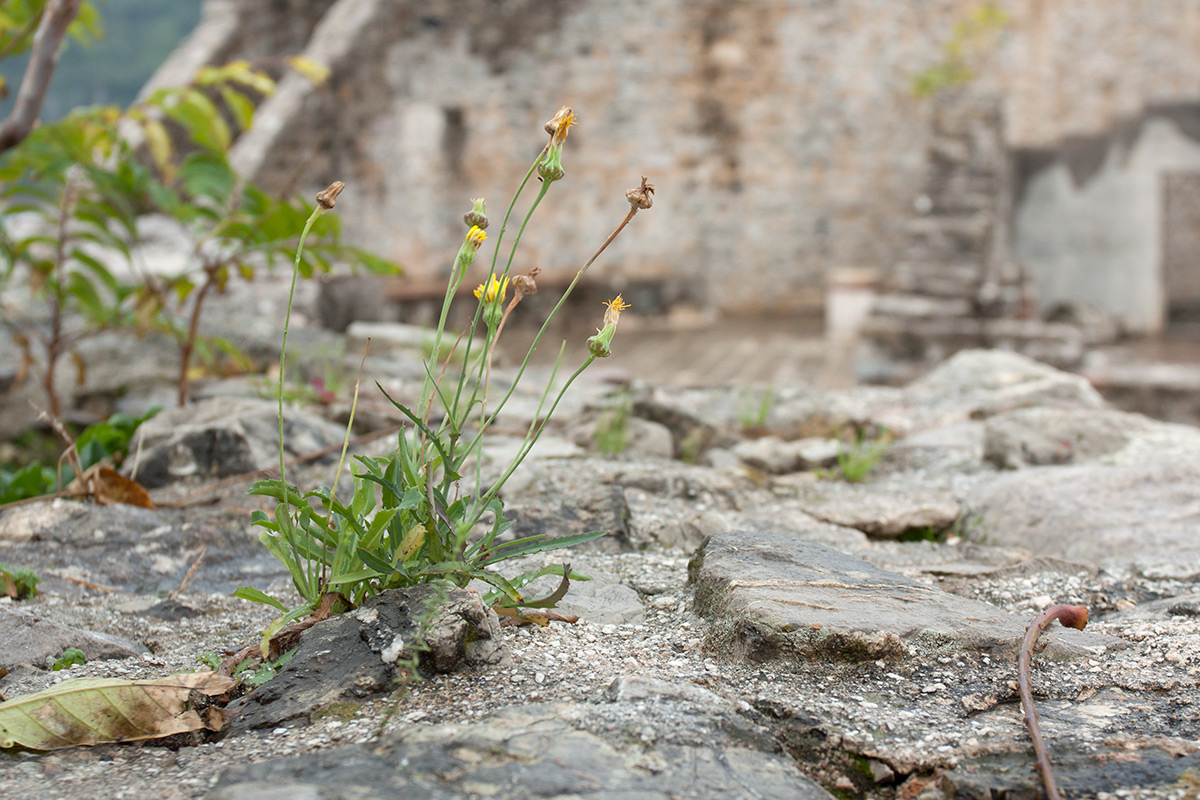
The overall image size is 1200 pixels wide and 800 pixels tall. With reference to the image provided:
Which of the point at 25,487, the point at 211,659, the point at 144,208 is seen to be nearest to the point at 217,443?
the point at 25,487

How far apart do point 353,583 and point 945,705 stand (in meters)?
0.78

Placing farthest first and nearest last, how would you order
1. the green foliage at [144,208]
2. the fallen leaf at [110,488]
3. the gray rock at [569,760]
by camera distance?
the green foliage at [144,208]
the fallen leaf at [110,488]
the gray rock at [569,760]

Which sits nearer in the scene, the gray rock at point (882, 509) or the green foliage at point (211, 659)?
the green foliage at point (211, 659)

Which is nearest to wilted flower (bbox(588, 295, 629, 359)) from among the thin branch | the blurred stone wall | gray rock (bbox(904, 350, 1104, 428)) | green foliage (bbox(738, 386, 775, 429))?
green foliage (bbox(738, 386, 775, 429))

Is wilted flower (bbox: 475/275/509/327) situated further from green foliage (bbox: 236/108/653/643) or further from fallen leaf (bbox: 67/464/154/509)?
fallen leaf (bbox: 67/464/154/509)

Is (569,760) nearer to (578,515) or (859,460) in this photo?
(578,515)

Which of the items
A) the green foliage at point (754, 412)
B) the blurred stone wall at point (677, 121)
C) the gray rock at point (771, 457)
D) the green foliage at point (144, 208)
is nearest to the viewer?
the gray rock at point (771, 457)

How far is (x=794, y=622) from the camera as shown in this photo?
48.4 inches

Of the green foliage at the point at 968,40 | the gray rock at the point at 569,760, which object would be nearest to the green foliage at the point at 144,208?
the gray rock at the point at 569,760

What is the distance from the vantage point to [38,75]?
2570 mm

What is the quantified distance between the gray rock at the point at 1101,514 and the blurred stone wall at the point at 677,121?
615 centimetres

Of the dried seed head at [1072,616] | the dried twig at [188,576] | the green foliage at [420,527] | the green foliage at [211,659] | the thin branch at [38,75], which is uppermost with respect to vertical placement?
the thin branch at [38,75]

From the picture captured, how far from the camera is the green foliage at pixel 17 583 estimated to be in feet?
4.91

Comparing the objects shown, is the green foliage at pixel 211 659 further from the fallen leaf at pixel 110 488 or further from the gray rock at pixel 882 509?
the gray rock at pixel 882 509
